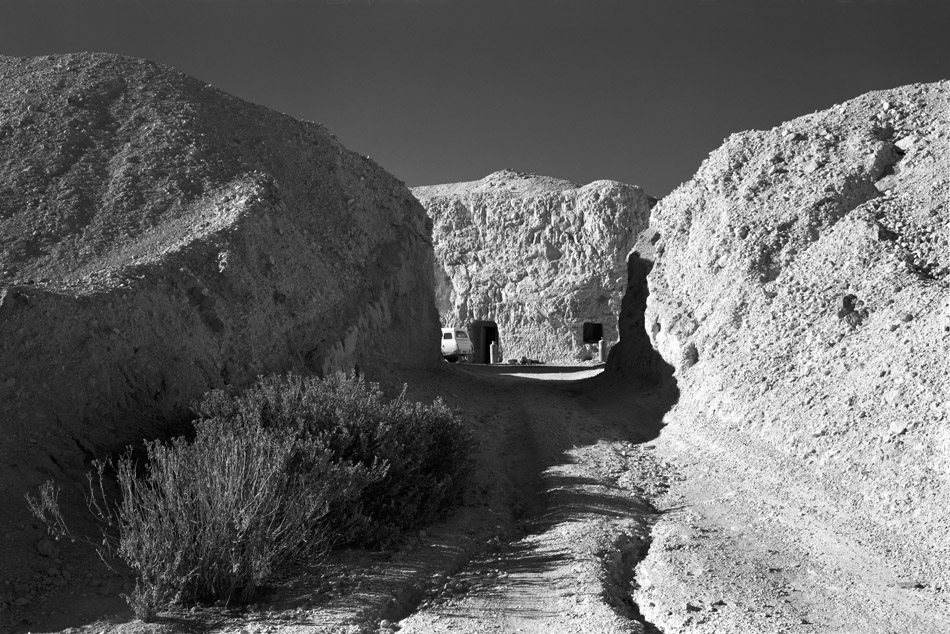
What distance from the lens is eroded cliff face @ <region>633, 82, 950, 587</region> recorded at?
8.64 m

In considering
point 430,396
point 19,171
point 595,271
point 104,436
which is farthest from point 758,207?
point 595,271

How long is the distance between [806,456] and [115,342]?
838 cm

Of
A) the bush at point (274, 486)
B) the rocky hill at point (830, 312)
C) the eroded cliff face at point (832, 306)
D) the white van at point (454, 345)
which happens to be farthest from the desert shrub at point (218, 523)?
the white van at point (454, 345)

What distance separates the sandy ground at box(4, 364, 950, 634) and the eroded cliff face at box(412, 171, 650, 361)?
27.2m

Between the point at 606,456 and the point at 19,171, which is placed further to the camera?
the point at 19,171

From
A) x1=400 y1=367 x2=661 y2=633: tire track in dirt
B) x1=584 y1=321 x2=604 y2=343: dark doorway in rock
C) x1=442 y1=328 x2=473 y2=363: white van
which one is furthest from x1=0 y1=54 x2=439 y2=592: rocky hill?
x1=584 y1=321 x2=604 y2=343: dark doorway in rock

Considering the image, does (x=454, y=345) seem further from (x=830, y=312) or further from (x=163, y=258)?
(x=830, y=312)

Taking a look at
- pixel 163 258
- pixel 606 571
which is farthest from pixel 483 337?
pixel 606 571

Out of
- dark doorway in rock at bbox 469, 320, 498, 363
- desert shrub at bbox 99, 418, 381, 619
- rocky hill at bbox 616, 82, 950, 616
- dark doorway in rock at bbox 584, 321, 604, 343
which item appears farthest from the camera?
dark doorway in rock at bbox 469, 320, 498, 363

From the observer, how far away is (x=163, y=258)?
11.9 m

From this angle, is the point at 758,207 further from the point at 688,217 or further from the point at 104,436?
the point at 104,436

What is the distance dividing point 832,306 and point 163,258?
31.6 ft

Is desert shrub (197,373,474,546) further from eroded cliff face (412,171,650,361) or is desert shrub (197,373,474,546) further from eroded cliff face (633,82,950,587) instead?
eroded cliff face (412,171,650,361)

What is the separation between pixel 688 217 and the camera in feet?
56.6
